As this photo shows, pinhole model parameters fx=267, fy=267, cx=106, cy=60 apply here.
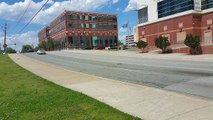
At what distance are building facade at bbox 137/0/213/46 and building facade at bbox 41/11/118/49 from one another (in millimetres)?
44227

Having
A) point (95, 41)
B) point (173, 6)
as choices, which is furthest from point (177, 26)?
point (95, 41)

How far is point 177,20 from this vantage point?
48.7 m

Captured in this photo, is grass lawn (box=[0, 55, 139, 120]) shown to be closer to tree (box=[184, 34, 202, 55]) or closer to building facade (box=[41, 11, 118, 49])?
tree (box=[184, 34, 202, 55])

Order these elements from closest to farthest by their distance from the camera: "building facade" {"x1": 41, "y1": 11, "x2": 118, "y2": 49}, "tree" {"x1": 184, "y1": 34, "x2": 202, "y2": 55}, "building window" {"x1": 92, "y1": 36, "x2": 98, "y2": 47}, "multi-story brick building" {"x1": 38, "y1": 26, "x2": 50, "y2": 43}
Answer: "tree" {"x1": 184, "y1": 34, "x2": 202, "y2": 55} < "building facade" {"x1": 41, "y1": 11, "x2": 118, "y2": 49} < "building window" {"x1": 92, "y1": 36, "x2": 98, "y2": 47} < "multi-story brick building" {"x1": 38, "y1": 26, "x2": 50, "y2": 43}

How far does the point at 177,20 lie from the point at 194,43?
14.4 m

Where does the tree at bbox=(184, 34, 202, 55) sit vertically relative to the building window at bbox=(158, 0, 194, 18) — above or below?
→ below

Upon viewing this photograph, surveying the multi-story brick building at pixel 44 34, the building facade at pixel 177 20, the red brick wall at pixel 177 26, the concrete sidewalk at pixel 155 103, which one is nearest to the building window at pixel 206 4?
the building facade at pixel 177 20

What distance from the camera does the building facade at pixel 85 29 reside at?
105m

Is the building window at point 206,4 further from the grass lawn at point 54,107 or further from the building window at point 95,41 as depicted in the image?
the building window at point 95,41

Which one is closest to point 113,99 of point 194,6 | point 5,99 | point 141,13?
point 5,99

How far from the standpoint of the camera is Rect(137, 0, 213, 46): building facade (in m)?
45.2

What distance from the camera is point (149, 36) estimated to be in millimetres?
57344

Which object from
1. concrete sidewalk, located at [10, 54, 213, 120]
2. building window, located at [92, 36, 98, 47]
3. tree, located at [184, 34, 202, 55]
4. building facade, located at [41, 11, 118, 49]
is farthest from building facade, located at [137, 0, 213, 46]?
building window, located at [92, 36, 98, 47]

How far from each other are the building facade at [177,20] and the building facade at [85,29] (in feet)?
145
